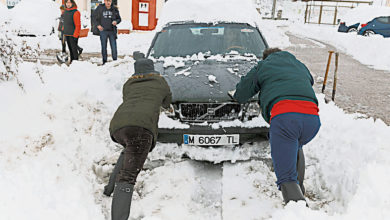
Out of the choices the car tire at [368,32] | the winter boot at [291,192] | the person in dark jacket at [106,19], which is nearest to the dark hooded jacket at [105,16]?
the person in dark jacket at [106,19]

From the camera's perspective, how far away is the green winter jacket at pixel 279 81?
9.43 ft

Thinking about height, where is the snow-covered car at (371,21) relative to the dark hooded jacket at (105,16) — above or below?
above

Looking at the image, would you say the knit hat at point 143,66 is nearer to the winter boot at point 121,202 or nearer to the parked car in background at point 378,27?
the winter boot at point 121,202

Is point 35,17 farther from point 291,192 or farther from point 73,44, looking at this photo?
point 291,192

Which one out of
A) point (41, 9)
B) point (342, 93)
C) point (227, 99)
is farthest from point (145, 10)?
point (227, 99)

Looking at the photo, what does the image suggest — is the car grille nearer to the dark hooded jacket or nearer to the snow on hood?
the dark hooded jacket

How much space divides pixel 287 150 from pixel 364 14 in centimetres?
2160

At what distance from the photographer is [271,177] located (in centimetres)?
388

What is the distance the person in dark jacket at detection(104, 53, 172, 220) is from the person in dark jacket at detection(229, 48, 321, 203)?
104 cm

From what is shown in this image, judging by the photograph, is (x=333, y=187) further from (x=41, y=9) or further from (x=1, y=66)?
(x=41, y=9)

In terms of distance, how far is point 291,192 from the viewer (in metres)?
2.76

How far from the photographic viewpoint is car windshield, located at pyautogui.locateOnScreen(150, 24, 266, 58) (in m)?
5.12

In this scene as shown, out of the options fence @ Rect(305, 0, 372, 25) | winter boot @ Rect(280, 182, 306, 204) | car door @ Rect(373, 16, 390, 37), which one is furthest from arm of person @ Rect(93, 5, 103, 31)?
fence @ Rect(305, 0, 372, 25)

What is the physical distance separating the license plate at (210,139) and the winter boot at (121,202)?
113cm
